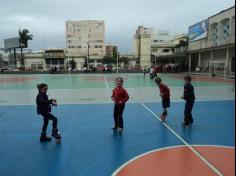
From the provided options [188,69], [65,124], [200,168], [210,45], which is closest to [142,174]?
[200,168]

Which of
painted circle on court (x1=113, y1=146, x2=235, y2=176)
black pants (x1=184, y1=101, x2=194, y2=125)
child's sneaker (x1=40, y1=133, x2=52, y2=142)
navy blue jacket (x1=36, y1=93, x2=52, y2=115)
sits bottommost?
painted circle on court (x1=113, y1=146, x2=235, y2=176)

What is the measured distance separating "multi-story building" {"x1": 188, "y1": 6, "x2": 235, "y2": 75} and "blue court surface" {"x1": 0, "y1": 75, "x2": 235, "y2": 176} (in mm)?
27656

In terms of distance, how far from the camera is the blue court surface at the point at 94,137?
5859 millimetres

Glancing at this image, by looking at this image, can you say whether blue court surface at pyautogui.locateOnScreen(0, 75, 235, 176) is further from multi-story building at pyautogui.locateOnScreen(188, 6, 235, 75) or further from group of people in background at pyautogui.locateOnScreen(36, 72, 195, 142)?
multi-story building at pyautogui.locateOnScreen(188, 6, 235, 75)

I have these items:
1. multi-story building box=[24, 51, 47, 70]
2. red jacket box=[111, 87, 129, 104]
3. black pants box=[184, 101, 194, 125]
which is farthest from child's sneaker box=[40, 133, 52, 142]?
multi-story building box=[24, 51, 47, 70]

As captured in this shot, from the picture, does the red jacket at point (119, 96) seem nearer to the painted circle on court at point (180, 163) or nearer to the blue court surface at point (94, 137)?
the blue court surface at point (94, 137)

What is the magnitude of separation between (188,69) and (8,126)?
155 ft

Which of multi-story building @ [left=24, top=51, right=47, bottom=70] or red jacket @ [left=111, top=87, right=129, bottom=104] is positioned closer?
red jacket @ [left=111, top=87, right=129, bottom=104]

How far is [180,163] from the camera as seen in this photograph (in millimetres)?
5824

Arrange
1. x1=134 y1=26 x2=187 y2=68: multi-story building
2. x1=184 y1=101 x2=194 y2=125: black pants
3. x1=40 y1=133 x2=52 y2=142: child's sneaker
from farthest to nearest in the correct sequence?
x1=134 y1=26 x2=187 y2=68: multi-story building
x1=184 y1=101 x2=194 y2=125: black pants
x1=40 y1=133 x2=52 y2=142: child's sneaker

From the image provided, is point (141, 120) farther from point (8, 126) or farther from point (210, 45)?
point (210, 45)

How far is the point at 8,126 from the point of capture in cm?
939

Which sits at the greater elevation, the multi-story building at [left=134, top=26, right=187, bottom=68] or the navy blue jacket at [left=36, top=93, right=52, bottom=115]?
the multi-story building at [left=134, top=26, right=187, bottom=68]

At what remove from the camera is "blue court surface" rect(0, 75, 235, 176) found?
19.2 ft
